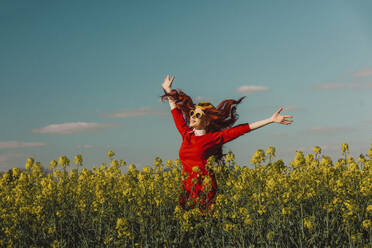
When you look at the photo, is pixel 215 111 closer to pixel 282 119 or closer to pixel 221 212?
pixel 282 119

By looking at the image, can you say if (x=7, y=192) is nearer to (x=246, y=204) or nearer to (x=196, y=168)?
(x=196, y=168)

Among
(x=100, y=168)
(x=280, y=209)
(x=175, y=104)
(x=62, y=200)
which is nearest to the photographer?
(x=280, y=209)

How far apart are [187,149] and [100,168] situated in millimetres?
2070

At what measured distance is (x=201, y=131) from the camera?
6.16 metres

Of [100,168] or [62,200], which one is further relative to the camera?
[100,168]

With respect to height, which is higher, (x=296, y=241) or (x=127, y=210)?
(x=127, y=210)

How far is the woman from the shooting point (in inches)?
216

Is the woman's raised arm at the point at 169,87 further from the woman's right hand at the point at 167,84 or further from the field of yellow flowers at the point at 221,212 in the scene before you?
the field of yellow flowers at the point at 221,212

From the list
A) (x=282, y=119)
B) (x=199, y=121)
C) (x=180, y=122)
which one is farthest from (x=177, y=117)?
(x=282, y=119)

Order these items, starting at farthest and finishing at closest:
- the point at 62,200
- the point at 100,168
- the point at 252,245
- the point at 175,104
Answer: the point at 100,168
the point at 175,104
the point at 62,200
the point at 252,245

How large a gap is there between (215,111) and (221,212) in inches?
70.3

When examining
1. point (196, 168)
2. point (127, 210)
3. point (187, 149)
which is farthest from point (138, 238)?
point (187, 149)

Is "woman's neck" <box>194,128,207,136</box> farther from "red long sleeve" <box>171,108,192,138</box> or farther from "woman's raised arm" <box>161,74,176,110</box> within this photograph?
"woman's raised arm" <box>161,74,176,110</box>

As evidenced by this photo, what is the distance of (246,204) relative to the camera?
4770mm
